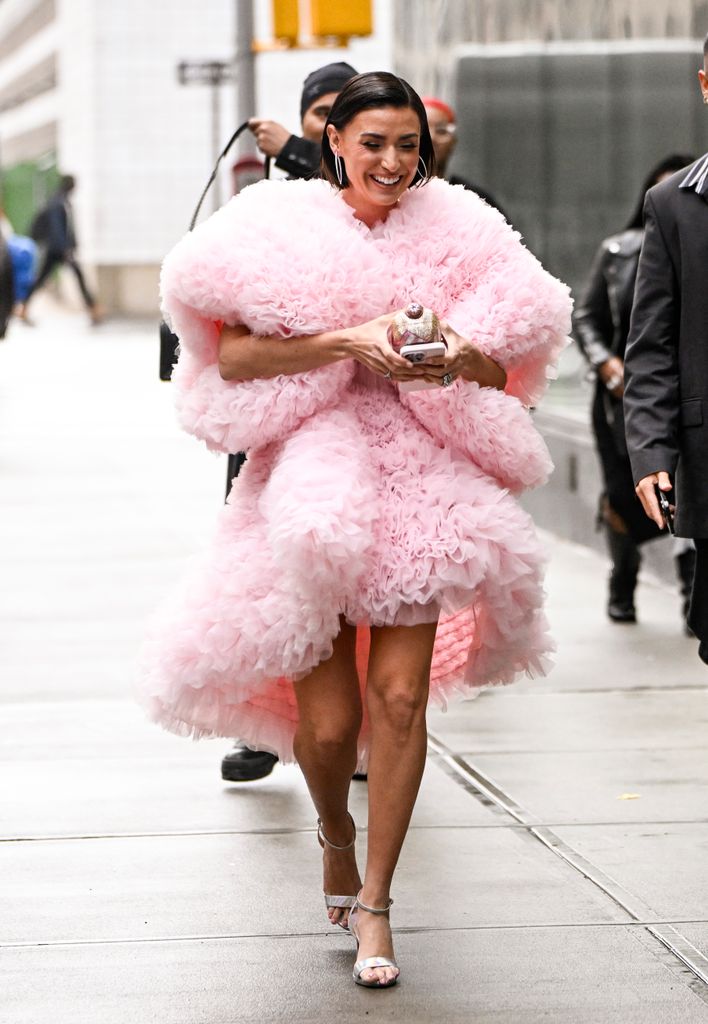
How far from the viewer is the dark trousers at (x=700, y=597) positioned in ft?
14.7

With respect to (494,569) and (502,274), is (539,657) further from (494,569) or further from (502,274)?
(502,274)

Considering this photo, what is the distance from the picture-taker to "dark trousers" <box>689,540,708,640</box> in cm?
449

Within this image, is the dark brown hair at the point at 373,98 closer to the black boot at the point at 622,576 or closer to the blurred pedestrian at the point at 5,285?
the black boot at the point at 622,576

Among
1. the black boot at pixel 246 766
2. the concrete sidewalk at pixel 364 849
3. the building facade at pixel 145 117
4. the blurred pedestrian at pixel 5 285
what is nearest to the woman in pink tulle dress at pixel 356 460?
the concrete sidewalk at pixel 364 849

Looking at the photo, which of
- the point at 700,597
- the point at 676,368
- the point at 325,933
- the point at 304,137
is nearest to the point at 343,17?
the point at 304,137

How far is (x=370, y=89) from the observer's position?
169 inches

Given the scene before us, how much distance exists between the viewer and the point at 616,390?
848 centimetres

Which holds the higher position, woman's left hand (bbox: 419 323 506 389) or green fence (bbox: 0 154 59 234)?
woman's left hand (bbox: 419 323 506 389)

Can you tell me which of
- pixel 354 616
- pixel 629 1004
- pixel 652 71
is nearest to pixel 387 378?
pixel 354 616

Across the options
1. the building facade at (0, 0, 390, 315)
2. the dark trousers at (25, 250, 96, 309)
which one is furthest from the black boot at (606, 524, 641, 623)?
the building facade at (0, 0, 390, 315)

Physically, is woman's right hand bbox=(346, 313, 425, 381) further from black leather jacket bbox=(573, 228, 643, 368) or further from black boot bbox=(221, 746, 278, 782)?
black leather jacket bbox=(573, 228, 643, 368)

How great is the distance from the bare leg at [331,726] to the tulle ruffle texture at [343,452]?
5cm

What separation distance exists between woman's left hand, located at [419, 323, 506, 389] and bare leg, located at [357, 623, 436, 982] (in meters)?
0.53

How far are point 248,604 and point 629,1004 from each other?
44.7 inches
